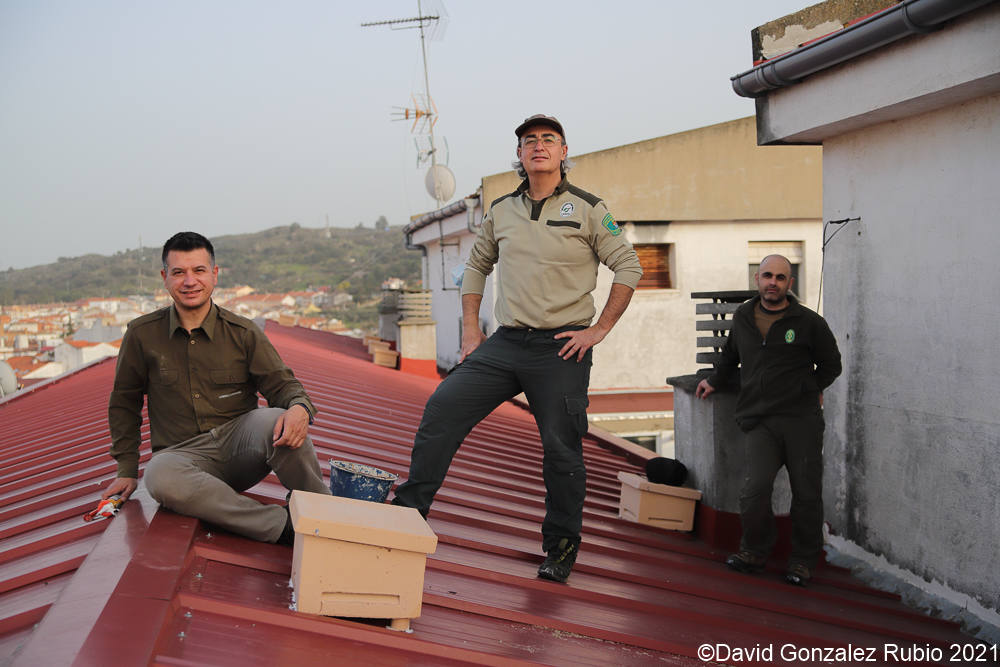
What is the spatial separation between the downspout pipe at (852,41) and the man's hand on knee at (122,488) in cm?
409

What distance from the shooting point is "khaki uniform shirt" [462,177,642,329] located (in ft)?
11.7

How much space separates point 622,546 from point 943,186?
8.55 ft

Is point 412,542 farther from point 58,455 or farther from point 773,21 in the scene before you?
point 773,21

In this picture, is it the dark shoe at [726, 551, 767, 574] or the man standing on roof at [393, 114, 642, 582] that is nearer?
the man standing on roof at [393, 114, 642, 582]

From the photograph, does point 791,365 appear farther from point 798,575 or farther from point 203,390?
point 203,390

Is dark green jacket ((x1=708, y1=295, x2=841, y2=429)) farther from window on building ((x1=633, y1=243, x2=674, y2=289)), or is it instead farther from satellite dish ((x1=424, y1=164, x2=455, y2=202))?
satellite dish ((x1=424, y1=164, x2=455, y2=202))

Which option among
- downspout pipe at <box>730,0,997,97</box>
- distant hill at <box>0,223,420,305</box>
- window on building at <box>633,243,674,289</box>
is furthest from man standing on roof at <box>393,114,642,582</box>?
distant hill at <box>0,223,420,305</box>

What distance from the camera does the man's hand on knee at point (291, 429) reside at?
2.96 metres

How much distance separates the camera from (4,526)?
3.54 meters

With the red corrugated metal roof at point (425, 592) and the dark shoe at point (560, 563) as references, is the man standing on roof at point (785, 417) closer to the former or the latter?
the red corrugated metal roof at point (425, 592)

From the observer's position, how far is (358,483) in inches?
124

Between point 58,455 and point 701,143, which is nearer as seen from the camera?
point 58,455

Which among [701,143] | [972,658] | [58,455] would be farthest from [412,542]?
[701,143]

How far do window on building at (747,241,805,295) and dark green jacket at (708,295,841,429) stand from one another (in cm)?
1042
